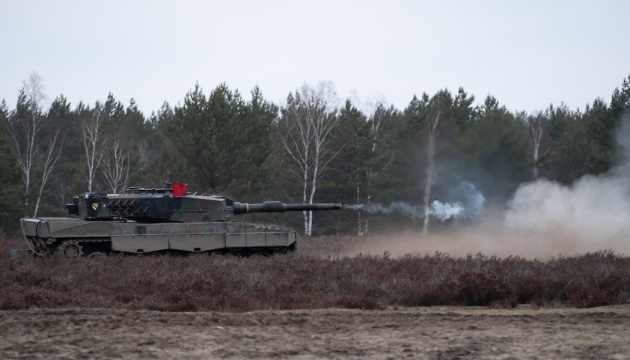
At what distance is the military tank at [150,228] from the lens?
80.6ft

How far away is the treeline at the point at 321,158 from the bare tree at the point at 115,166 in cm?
11

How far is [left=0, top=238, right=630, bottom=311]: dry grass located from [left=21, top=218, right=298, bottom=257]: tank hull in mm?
2594

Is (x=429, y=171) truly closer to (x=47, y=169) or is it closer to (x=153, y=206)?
(x=153, y=206)

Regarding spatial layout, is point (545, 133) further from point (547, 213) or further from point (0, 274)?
point (0, 274)

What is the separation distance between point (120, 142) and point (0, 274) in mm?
38633

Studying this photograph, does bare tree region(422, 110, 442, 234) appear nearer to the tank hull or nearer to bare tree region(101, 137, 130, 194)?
bare tree region(101, 137, 130, 194)

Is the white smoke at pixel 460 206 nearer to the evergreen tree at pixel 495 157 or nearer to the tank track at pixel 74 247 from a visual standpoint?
the evergreen tree at pixel 495 157

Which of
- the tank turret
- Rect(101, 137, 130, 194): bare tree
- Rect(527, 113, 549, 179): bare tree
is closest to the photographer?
the tank turret

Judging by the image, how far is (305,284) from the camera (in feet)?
60.2

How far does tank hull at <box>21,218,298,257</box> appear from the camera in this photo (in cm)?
2446

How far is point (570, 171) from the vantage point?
5650 centimetres

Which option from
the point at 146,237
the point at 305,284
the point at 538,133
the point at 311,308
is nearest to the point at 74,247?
the point at 146,237

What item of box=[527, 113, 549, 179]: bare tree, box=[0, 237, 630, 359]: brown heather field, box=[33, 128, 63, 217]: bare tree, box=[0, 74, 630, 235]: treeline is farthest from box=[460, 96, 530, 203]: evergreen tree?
box=[33, 128, 63, 217]: bare tree

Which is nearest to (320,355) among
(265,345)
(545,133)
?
(265,345)
